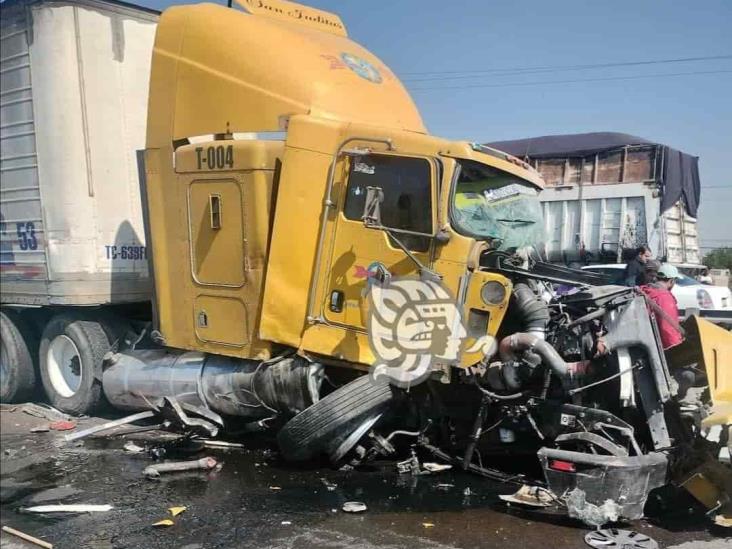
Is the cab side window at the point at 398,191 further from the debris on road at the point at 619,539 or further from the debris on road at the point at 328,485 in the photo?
the debris on road at the point at 619,539

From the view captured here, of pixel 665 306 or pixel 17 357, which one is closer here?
pixel 665 306

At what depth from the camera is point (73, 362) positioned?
715 centimetres

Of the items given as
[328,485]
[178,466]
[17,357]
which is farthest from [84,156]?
[328,485]

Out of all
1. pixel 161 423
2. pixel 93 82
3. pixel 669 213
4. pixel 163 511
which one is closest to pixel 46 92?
pixel 93 82

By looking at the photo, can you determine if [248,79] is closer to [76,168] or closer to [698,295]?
[76,168]

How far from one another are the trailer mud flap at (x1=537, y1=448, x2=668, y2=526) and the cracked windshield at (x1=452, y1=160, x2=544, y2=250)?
1641mm

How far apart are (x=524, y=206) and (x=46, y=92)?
14.9 feet

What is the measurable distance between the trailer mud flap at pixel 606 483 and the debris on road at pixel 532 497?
1.11 ft

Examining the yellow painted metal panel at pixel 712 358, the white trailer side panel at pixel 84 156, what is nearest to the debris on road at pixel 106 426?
the white trailer side panel at pixel 84 156

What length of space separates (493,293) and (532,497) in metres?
1.40

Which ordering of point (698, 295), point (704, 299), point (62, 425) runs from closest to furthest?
point (62, 425)
point (704, 299)
point (698, 295)

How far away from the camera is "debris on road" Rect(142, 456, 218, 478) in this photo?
5230 mm

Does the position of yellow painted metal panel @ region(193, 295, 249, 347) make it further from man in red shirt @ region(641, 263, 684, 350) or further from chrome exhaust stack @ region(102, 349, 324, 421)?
Answer: man in red shirt @ region(641, 263, 684, 350)

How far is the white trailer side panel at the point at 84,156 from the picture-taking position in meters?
6.44
